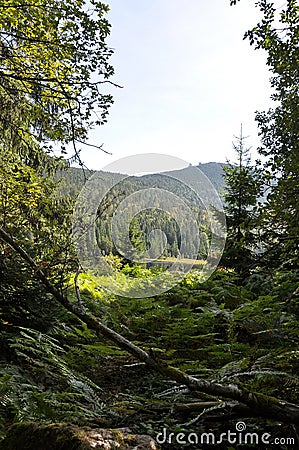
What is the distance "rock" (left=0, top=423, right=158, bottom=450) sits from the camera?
1586 millimetres

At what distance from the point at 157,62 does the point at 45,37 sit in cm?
339

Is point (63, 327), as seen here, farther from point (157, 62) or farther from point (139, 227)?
point (157, 62)

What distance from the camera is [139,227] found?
21.7 ft

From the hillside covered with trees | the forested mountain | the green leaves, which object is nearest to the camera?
the hillside covered with trees

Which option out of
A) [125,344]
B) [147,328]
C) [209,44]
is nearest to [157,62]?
[209,44]

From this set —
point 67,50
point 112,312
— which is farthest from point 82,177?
point 112,312

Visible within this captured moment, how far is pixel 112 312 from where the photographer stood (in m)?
5.84

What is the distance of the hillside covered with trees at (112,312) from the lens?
2.25m

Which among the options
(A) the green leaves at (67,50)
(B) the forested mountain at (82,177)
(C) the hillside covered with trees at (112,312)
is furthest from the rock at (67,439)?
(A) the green leaves at (67,50)

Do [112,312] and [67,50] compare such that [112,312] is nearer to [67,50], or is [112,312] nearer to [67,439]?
[67,50]

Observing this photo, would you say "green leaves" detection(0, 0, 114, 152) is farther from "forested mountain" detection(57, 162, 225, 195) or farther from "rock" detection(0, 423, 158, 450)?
"rock" detection(0, 423, 158, 450)

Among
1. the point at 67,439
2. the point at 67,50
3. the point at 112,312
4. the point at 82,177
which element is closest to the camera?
the point at 67,439

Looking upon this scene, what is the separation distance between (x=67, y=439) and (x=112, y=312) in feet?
14.0

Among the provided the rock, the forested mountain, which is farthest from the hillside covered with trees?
the forested mountain
